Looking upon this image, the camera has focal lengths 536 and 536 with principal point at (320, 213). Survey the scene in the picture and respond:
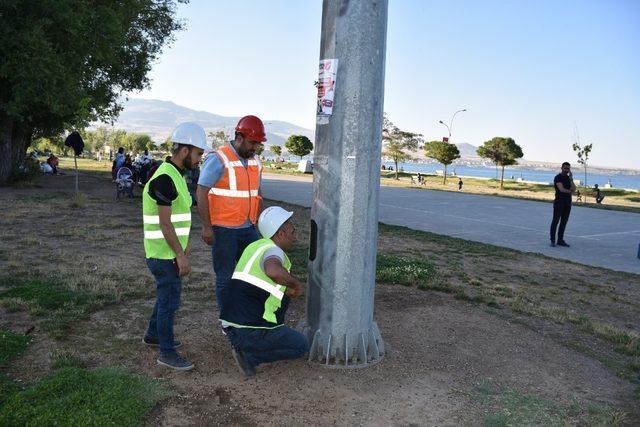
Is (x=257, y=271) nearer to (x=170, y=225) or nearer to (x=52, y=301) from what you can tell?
(x=170, y=225)

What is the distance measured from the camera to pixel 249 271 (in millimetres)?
3783

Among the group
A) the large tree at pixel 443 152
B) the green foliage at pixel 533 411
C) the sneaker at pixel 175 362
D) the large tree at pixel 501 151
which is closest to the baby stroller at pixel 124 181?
the sneaker at pixel 175 362

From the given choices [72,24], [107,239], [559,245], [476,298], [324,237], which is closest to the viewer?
[324,237]

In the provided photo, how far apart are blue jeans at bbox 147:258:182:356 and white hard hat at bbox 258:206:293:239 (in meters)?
0.75

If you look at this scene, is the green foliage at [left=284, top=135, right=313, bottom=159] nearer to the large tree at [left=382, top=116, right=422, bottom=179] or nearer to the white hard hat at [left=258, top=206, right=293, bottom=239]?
the large tree at [left=382, top=116, right=422, bottom=179]

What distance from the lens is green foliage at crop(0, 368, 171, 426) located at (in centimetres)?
313

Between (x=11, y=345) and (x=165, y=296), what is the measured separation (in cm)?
136

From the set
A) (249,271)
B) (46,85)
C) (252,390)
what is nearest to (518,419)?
(252,390)

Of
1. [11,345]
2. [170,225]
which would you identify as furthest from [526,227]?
[11,345]

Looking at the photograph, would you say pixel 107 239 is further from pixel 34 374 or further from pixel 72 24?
pixel 72 24

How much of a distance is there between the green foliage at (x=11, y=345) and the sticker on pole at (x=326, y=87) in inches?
116

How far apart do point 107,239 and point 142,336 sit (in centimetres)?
537

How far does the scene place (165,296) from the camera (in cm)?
403

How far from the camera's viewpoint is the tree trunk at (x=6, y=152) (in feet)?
61.8
